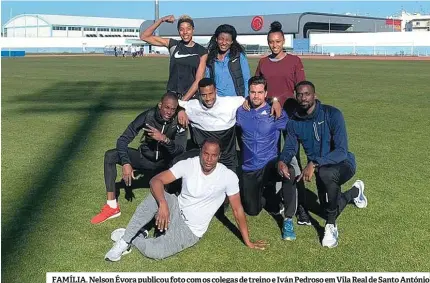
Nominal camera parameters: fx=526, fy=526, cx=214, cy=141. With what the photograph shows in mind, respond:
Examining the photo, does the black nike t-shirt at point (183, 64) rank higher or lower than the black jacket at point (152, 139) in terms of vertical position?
higher

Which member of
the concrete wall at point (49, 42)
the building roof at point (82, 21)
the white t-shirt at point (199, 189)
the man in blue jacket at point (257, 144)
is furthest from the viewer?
the building roof at point (82, 21)

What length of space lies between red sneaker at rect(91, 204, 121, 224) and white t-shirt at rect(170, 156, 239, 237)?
116cm

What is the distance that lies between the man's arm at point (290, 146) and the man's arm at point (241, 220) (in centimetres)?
80

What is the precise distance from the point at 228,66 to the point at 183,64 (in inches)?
27.1

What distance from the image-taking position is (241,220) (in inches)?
174

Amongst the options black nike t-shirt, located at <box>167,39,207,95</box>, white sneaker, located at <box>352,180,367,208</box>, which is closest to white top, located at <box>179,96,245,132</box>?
black nike t-shirt, located at <box>167,39,207,95</box>

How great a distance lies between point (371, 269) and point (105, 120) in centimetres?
871

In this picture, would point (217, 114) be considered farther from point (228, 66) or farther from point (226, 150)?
point (228, 66)

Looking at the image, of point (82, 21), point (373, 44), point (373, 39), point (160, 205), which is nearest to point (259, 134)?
point (160, 205)

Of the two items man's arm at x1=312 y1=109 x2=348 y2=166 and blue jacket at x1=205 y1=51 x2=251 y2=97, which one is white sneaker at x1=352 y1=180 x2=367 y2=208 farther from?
blue jacket at x1=205 y1=51 x2=251 y2=97

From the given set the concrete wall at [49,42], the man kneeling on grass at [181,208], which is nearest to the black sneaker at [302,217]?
the man kneeling on grass at [181,208]

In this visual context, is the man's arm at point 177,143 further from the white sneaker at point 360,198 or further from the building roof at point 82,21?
the building roof at point 82,21

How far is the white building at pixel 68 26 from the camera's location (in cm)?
11181

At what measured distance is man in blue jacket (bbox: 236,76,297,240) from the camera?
5.15 m
